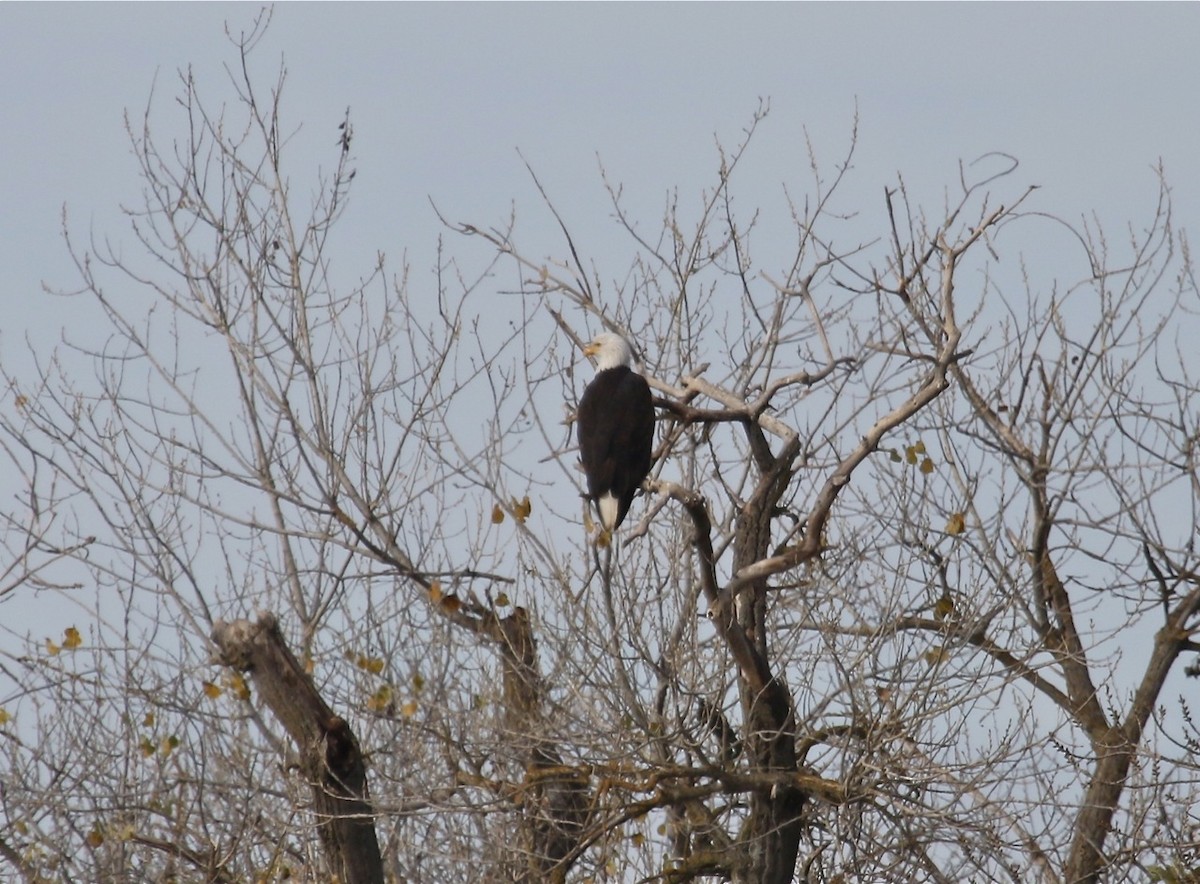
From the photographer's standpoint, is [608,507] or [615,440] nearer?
[608,507]

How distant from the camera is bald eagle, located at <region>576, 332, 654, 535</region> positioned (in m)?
7.12

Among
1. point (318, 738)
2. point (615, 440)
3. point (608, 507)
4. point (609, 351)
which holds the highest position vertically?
point (609, 351)

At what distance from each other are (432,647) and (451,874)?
1.04 m

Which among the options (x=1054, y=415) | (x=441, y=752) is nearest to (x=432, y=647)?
(x=441, y=752)

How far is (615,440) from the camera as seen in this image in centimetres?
720

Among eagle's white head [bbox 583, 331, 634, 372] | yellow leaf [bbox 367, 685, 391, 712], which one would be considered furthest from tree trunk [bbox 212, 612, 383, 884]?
eagle's white head [bbox 583, 331, 634, 372]

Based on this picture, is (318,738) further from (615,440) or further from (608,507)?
(615,440)

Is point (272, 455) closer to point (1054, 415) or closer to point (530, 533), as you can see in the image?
point (530, 533)

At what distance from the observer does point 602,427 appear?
7.27 metres

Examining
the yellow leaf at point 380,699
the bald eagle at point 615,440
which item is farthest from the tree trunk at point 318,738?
the bald eagle at point 615,440

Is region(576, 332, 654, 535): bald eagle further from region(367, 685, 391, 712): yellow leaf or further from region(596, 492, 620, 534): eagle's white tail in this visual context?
region(367, 685, 391, 712): yellow leaf

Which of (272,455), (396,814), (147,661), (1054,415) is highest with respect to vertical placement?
(1054,415)

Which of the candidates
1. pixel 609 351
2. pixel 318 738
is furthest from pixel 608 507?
pixel 318 738

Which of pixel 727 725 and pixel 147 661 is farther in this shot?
pixel 147 661
